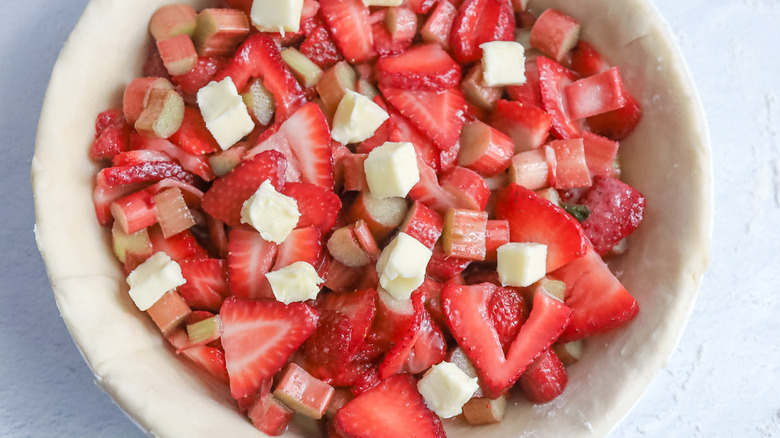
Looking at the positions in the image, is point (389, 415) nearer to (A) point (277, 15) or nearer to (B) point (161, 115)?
(B) point (161, 115)

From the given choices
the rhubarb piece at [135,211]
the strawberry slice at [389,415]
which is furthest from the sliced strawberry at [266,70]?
the strawberry slice at [389,415]

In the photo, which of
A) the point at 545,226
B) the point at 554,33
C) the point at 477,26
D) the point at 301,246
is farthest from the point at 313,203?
the point at 554,33

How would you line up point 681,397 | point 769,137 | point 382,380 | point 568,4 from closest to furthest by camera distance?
point 382,380, point 568,4, point 681,397, point 769,137

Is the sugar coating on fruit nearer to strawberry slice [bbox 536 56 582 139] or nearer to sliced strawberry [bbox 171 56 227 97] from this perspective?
sliced strawberry [bbox 171 56 227 97]

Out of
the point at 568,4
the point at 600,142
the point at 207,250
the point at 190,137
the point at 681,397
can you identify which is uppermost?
the point at 568,4

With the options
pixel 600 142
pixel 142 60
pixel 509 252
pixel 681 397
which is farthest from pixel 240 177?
pixel 681 397

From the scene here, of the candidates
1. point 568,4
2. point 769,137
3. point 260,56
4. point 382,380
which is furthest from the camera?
point 769,137

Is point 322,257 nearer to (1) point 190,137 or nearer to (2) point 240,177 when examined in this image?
(2) point 240,177

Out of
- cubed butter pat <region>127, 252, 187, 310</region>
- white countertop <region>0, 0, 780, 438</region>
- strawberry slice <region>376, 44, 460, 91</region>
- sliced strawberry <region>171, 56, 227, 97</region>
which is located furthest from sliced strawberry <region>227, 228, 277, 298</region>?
white countertop <region>0, 0, 780, 438</region>
